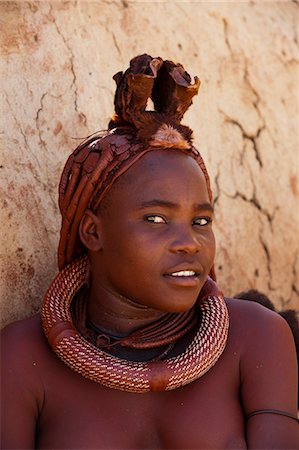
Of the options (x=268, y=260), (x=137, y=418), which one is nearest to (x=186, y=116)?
(x=268, y=260)

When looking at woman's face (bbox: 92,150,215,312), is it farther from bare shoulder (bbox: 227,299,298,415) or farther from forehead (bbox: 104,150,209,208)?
bare shoulder (bbox: 227,299,298,415)

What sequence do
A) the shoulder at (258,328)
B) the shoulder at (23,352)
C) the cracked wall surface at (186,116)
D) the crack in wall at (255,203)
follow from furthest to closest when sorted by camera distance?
the crack in wall at (255,203)
the cracked wall surface at (186,116)
the shoulder at (258,328)
the shoulder at (23,352)

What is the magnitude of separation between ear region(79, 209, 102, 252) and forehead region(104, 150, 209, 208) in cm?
8

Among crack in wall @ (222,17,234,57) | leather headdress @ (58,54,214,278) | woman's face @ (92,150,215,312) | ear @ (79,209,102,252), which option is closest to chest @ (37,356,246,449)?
Result: woman's face @ (92,150,215,312)

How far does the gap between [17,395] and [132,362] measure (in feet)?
1.11

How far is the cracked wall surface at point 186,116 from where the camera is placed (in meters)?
3.31

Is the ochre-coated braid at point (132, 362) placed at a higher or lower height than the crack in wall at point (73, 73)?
lower

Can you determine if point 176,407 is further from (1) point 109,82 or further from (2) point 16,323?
(1) point 109,82

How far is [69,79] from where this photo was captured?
359 cm

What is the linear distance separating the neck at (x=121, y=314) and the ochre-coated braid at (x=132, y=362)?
116mm

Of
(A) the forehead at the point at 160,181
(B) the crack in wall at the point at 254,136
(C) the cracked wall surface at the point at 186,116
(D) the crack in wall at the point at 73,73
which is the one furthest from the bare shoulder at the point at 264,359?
(B) the crack in wall at the point at 254,136

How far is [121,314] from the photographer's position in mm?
2816

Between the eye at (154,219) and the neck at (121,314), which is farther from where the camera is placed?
the neck at (121,314)

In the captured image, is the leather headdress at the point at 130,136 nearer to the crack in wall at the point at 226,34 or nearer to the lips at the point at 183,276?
the lips at the point at 183,276
